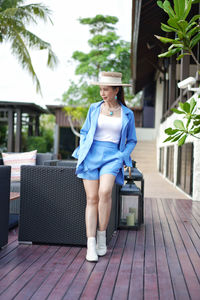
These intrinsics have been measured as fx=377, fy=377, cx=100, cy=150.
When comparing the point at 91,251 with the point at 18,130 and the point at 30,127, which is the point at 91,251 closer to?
the point at 18,130

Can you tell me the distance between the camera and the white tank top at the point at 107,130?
298cm

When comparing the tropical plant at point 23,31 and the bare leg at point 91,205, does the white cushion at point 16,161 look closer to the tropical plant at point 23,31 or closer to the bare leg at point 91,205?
the bare leg at point 91,205

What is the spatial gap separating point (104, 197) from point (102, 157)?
31 cm

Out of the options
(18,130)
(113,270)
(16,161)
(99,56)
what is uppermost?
(99,56)

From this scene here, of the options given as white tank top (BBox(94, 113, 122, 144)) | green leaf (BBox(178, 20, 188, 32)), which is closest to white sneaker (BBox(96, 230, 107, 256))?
white tank top (BBox(94, 113, 122, 144))

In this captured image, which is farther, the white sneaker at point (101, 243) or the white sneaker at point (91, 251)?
the white sneaker at point (101, 243)

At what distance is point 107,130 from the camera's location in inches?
117

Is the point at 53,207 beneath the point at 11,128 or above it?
beneath

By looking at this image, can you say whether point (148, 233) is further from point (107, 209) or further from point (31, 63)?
point (31, 63)

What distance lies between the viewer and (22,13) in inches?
461

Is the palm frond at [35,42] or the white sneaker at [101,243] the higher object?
the palm frond at [35,42]

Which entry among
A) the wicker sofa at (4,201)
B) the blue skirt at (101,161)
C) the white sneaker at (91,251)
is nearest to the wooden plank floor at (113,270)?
the white sneaker at (91,251)

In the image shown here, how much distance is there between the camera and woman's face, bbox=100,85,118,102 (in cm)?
301

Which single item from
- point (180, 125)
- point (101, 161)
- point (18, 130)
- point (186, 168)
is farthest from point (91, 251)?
point (18, 130)
